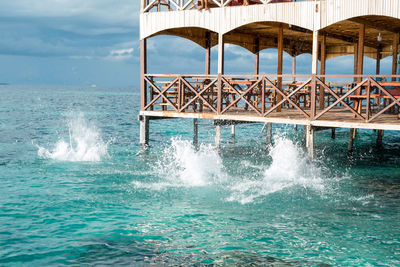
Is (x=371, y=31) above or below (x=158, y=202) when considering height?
above

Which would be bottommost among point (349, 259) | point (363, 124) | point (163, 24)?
point (349, 259)

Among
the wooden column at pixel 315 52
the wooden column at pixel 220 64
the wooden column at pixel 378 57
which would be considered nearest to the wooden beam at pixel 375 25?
the wooden column at pixel 315 52

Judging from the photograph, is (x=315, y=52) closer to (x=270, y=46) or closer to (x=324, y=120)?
(x=324, y=120)

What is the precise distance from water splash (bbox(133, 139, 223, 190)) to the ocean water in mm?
37

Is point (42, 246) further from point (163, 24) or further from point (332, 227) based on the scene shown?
point (163, 24)

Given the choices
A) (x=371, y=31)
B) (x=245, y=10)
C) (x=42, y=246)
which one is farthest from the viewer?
(x=371, y=31)

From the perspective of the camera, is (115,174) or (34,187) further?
(115,174)

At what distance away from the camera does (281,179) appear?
533 inches

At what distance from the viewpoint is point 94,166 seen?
1584cm

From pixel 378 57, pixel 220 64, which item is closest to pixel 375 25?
pixel 220 64

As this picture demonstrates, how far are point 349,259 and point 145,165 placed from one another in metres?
9.37

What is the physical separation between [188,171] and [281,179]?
116 inches

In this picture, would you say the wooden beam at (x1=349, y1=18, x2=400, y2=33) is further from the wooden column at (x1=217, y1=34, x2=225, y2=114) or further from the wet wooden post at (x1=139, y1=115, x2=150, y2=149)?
the wet wooden post at (x1=139, y1=115, x2=150, y2=149)

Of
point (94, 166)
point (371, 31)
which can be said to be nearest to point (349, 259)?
point (94, 166)
